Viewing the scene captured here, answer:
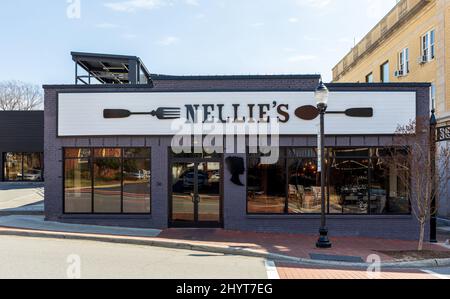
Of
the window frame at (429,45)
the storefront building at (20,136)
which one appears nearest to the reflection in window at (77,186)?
the window frame at (429,45)

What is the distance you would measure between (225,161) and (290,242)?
3.56 meters

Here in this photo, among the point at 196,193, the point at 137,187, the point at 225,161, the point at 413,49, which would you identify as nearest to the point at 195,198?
the point at 196,193

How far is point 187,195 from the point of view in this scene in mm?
13938

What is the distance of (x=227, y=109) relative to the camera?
536 inches

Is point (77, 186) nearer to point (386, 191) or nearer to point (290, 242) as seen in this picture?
point (290, 242)

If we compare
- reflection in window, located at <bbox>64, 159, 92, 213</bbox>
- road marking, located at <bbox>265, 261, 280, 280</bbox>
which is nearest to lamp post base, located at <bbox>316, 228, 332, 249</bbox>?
road marking, located at <bbox>265, 261, 280, 280</bbox>

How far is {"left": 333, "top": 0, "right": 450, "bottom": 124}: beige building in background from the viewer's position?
65.3 ft

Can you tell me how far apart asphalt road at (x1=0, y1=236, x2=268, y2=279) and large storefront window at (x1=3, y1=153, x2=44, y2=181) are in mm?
26252

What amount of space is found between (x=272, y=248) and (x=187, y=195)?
417cm

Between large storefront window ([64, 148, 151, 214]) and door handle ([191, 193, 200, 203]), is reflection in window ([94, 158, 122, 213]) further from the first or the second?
door handle ([191, 193, 200, 203])

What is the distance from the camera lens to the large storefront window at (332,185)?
532 inches
